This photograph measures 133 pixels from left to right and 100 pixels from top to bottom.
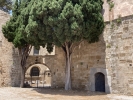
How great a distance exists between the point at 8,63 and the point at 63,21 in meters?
7.29

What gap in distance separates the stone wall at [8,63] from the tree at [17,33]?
2.27 feet

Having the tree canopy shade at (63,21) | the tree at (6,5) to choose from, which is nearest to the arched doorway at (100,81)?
the tree canopy shade at (63,21)

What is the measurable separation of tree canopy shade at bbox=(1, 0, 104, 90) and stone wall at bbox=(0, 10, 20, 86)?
401cm

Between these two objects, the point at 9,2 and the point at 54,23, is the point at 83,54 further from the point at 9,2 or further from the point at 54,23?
the point at 9,2

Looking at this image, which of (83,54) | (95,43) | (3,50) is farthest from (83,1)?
(3,50)

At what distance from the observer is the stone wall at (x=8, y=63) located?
14531 mm

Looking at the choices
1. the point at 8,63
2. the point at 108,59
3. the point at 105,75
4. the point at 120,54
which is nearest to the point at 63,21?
the point at 108,59

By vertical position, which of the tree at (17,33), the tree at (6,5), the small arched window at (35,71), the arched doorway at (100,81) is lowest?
the arched doorway at (100,81)

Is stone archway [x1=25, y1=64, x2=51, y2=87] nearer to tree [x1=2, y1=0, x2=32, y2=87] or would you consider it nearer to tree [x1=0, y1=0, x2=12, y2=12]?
tree [x1=2, y1=0, x2=32, y2=87]

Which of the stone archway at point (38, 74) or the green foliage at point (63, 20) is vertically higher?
the green foliage at point (63, 20)

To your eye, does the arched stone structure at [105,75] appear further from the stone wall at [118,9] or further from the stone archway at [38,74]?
the stone archway at [38,74]

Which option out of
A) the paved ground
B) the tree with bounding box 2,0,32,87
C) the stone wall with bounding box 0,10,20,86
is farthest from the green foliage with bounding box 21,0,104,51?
the stone wall with bounding box 0,10,20,86

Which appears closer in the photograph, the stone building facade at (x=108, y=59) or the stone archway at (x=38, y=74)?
the stone building facade at (x=108, y=59)

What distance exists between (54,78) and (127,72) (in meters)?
6.61
